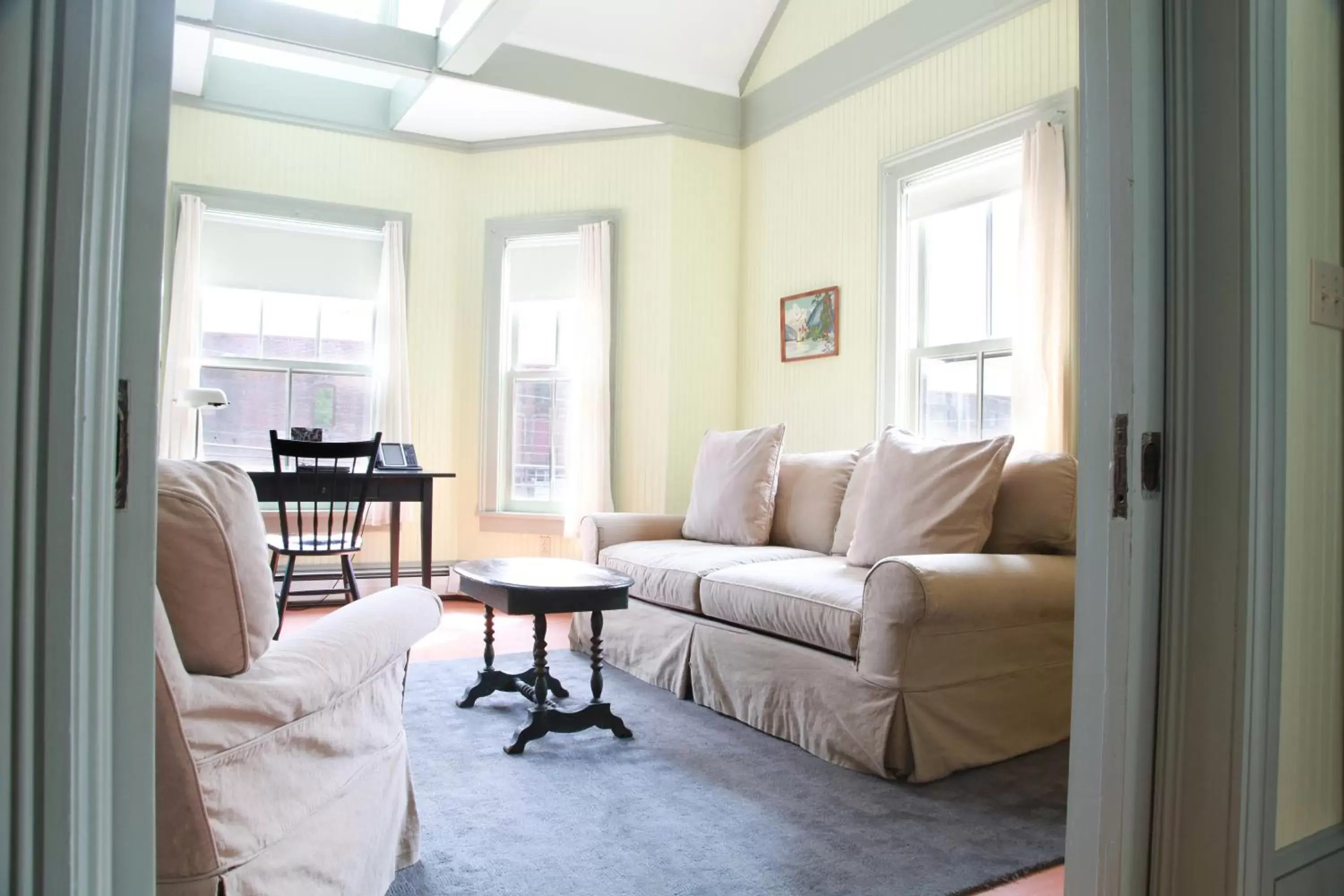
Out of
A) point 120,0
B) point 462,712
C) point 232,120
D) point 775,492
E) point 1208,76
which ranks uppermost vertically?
point 232,120

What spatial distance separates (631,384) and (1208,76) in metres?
4.48

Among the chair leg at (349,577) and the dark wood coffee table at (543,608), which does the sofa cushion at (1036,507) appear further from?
the chair leg at (349,577)

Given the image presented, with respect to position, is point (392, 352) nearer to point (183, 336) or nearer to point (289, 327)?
point (289, 327)

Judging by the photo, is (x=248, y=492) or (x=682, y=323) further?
(x=682, y=323)

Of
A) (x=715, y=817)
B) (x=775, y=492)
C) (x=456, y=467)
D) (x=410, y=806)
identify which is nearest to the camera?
(x=410, y=806)

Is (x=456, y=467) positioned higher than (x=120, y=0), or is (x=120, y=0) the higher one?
(x=120, y=0)

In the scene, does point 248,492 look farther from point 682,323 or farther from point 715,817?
point 682,323

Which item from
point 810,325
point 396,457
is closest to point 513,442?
point 396,457

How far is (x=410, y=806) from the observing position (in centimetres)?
194

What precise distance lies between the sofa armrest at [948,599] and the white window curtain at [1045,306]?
88 centimetres

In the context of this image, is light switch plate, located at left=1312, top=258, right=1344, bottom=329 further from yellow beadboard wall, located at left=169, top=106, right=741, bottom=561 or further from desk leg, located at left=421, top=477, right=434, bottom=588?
yellow beadboard wall, located at left=169, top=106, right=741, bottom=561

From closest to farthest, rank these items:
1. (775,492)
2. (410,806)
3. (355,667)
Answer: (355,667) < (410,806) < (775,492)

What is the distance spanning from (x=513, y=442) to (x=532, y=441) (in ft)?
0.43

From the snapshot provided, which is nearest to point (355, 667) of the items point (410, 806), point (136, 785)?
point (410, 806)
